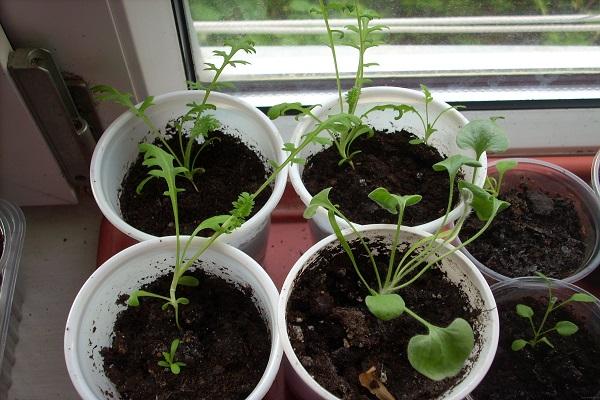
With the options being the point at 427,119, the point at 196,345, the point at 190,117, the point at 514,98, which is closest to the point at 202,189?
the point at 190,117

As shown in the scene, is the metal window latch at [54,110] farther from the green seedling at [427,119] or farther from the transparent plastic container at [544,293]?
the transparent plastic container at [544,293]

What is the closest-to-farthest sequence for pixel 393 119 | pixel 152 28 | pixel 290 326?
1. pixel 290 326
2. pixel 152 28
3. pixel 393 119

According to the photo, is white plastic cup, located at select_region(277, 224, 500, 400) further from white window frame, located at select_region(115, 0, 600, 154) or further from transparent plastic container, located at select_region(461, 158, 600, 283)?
white window frame, located at select_region(115, 0, 600, 154)

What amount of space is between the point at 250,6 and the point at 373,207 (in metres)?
0.35

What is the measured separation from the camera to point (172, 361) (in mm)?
685

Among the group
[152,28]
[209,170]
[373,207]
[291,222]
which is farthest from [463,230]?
[152,28]

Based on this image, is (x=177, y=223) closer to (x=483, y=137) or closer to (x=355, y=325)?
(x=355, y=325)

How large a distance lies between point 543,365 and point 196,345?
0.49m

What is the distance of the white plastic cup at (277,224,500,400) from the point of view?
0.62 m

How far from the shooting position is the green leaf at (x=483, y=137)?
2.27ft

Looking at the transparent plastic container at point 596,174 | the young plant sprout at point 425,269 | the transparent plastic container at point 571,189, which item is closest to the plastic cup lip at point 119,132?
the young plant sprout at point 425,269

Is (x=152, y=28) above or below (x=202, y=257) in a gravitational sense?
above

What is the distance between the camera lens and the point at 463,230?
91 centimetres

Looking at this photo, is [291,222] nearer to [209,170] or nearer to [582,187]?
[209,170]
